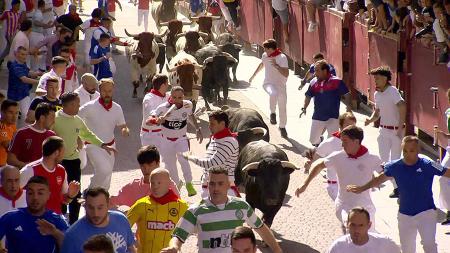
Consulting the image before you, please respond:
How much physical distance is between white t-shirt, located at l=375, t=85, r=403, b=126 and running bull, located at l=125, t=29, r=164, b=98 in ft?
31.8

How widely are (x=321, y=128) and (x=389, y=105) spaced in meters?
2.08

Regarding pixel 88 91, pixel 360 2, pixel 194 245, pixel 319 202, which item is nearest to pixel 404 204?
pixel 194 245

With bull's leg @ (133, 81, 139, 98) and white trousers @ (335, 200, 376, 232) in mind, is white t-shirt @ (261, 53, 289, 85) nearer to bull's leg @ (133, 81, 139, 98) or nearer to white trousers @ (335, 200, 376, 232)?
bull's leg @ (133, 81, 139, 98)

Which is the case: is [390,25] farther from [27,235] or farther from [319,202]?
[27,235]

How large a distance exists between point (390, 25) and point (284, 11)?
356 inches

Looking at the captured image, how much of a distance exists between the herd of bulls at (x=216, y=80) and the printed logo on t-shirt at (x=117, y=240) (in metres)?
4.36

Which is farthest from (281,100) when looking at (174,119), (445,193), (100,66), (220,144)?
(220,144)

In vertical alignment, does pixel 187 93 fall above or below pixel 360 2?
below

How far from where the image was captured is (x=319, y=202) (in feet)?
52.5

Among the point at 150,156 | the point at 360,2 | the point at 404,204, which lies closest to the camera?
the point at 150,156

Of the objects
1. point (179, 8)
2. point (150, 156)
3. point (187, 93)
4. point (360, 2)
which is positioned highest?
point (179, 8)

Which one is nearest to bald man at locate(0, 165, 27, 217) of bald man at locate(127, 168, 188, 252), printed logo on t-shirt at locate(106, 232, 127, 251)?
bald man at locate(127, 168, 188, 252)

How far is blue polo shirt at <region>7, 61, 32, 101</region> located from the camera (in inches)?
743

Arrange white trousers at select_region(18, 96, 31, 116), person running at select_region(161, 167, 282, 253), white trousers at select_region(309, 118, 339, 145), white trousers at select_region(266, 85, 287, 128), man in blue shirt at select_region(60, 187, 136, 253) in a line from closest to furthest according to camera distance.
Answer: man in blue shirt at select_region(60, 187, 136, 253), person running at select_region(161, 167, 282, 253), white trousers at select_region(309, 118, 339, 145), white trousers at select_region(18, 96, 31, 116), white trousers at select_region(266, 85, 287, 128)
